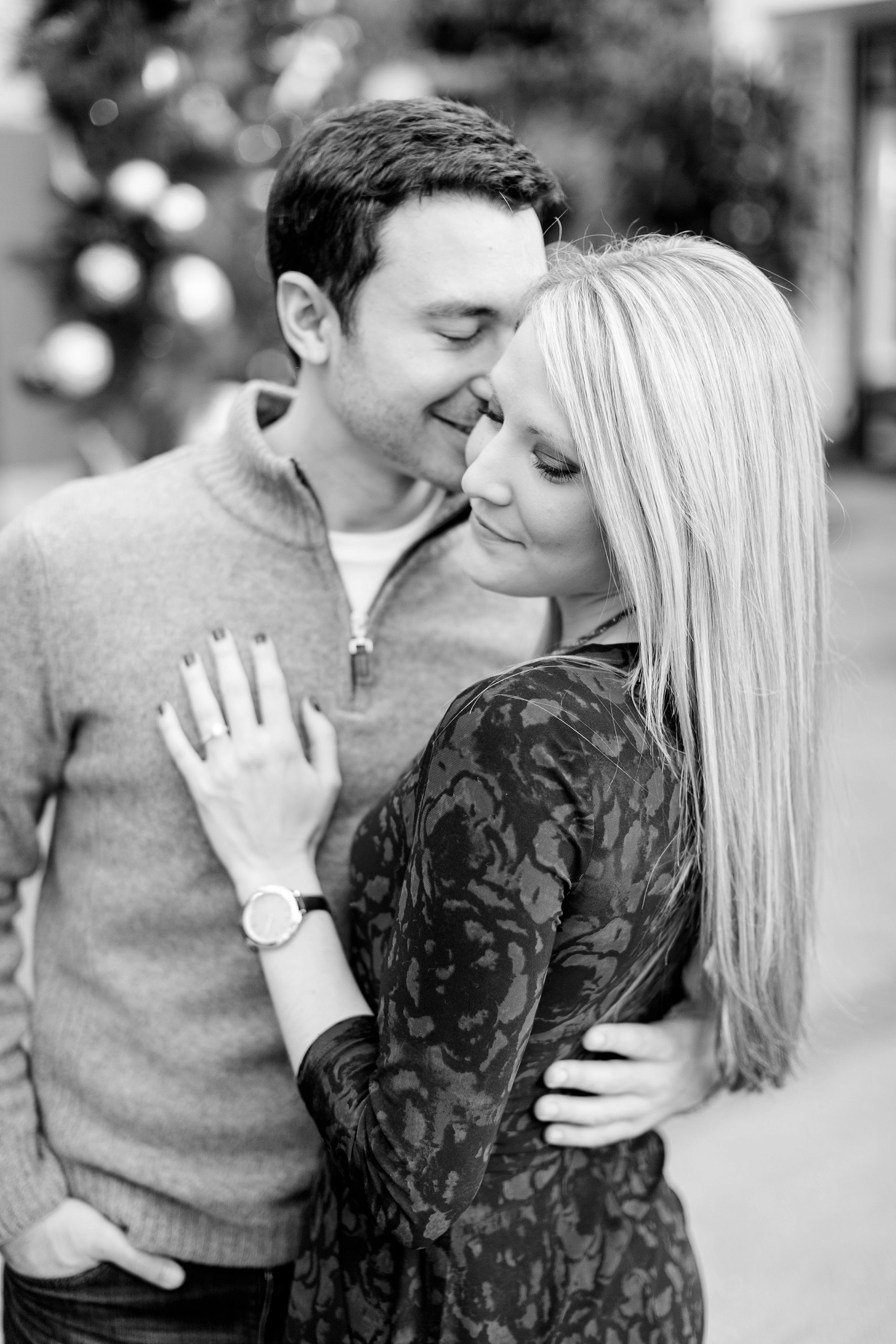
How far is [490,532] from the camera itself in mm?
1246

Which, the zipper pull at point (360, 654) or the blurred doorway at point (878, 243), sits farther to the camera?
A: the blurred doorway at point (878, 243)

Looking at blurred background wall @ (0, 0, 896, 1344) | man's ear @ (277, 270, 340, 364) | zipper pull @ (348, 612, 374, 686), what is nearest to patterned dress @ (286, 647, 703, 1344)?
zipper pull @ (348, 612, 374, 686)

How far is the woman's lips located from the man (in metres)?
0.27

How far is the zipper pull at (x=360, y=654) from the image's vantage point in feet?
4.92

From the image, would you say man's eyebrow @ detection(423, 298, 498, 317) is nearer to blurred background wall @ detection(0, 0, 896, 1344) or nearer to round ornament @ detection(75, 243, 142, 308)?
blurred background wall @ detection(0, 0, 896, 1344)

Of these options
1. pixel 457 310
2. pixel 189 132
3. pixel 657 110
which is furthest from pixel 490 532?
pixel 657 110

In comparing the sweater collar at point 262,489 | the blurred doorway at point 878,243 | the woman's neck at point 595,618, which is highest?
the sweater collar at point 262,489

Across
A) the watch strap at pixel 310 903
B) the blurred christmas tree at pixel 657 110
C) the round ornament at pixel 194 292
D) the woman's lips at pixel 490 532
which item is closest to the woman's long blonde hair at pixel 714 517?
the woman's lips at pixel 490 532

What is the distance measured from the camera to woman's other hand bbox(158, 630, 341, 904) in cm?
136

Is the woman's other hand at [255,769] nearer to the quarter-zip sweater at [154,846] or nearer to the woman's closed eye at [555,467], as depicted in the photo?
the quarter-zip sweater at [154,846]

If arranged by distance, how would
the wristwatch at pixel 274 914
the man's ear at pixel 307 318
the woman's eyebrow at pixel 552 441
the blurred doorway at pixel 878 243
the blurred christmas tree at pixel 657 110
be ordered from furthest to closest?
1. the blurred doorway at pixel 878 243
2. the blurred christmas tree at pixel 657 110
3. the man's ear at pixel 307 318
4. the wristwatch at pixel 274 914
5. the woman's eyebrow at pixel 552 441

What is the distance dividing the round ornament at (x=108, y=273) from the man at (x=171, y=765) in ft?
7.72

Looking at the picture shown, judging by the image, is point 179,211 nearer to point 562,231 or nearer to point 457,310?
point 562,231

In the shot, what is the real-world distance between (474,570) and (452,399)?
32 cm
